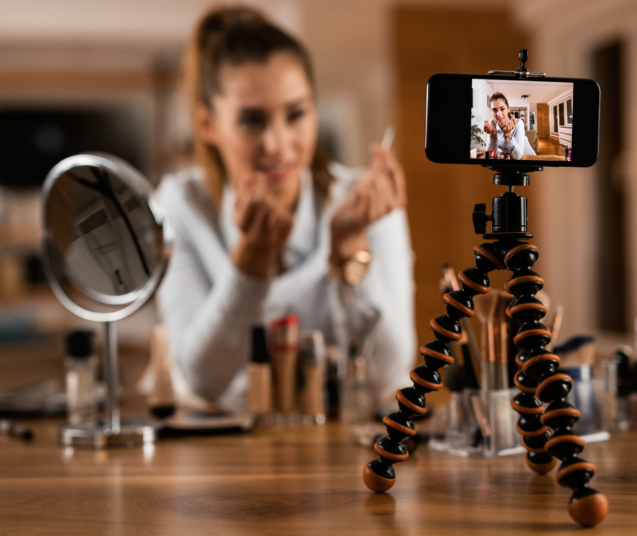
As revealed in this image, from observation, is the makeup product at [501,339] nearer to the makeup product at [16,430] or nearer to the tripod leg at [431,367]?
the tripod leg at [431,367]

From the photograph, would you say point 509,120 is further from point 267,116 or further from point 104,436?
point 267,116

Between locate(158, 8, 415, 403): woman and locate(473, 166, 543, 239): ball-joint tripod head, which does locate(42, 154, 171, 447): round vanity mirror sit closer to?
locate(158, 8, 415, 403): woman

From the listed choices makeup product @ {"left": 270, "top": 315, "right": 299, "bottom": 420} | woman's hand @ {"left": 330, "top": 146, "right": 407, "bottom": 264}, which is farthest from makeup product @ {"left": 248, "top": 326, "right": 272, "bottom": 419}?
woman's hand @ {"left": 330, "top": 146, "right": 407, "bottom": 264}

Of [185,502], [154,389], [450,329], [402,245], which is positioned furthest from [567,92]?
[402,245]

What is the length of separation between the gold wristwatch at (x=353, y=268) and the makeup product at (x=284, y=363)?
17 cm

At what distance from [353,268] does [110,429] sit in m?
0.45

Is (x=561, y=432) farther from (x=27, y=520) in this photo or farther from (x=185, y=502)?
(x=27, y=520)

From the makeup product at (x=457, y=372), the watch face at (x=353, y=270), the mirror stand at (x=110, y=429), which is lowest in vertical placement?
the mirror stand at (x=110, y=429)

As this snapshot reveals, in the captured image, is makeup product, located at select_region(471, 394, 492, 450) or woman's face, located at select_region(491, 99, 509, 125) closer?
woman's face, located at select_region(491, 99, 509, 125)

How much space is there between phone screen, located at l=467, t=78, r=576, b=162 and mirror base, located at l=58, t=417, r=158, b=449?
0.51 metres

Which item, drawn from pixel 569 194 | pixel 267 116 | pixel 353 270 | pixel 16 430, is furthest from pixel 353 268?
pixel 569 194

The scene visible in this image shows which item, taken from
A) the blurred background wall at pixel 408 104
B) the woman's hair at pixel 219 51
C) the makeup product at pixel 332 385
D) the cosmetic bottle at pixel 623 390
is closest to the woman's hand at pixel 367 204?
the makeup product at pixel 332 385

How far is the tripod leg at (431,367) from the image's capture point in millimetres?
557

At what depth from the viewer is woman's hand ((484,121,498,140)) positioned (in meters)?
0.53
